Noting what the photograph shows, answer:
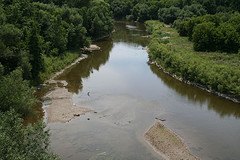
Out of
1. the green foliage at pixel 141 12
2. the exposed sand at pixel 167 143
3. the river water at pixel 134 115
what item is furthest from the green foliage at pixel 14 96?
the green foliage at pixel 141 12

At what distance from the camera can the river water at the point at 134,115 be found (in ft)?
111

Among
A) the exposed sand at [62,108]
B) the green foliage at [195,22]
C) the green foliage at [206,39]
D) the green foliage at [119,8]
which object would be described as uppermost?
the green foliage at [119,8]

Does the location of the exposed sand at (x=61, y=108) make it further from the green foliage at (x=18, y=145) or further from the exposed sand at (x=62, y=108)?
the green foliage at (x=18, y=145)

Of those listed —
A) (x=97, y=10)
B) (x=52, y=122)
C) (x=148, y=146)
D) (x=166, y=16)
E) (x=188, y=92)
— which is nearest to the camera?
(x=148, y=146)

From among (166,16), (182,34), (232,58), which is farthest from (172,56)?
(166,16)

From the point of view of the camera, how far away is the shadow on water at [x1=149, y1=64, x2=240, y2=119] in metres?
46.2

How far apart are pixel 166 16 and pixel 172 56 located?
7738cm

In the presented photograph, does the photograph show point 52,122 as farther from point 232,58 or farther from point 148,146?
point 232,58

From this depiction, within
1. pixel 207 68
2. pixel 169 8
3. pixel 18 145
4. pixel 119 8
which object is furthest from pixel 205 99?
pixel 119 8

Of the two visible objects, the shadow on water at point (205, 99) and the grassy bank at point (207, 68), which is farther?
the grassy bank at point (207, 68)

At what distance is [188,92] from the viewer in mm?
53719

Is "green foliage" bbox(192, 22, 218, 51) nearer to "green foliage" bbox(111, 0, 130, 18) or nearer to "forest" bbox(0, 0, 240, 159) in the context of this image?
"forest" bbox(0, 0, 240, 159)

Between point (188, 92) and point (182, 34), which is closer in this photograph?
point (188, 92)

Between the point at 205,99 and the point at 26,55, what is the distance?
34.6 meters
